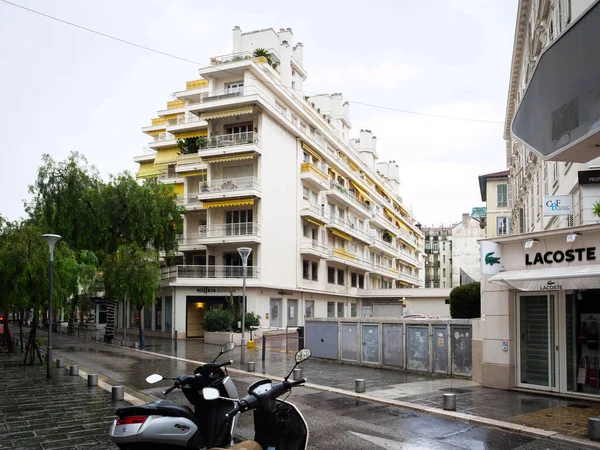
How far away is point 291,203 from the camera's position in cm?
4309

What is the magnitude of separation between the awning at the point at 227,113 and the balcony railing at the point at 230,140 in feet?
4.59

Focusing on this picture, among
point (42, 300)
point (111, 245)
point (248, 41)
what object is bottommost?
point (42, 300)

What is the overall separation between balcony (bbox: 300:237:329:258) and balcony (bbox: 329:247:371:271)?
228 centimetres

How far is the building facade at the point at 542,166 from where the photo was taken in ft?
48.0

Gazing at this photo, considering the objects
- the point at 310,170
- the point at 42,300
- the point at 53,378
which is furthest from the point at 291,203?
the point at 53,378

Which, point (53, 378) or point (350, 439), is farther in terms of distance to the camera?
point (53, 378)

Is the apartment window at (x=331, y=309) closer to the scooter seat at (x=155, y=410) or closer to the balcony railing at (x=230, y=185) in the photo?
the balcony railing at (x=230, y=185)

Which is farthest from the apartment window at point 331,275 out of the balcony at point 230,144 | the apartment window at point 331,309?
the balcony at point 230,144

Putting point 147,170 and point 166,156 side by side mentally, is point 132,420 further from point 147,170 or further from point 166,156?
point 147,170

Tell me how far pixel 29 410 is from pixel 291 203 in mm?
33309

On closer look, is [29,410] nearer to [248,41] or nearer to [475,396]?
[475,396]

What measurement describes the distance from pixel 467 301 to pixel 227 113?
2506 cm

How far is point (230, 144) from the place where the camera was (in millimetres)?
39562

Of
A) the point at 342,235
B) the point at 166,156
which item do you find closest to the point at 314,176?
the point at 342,235
